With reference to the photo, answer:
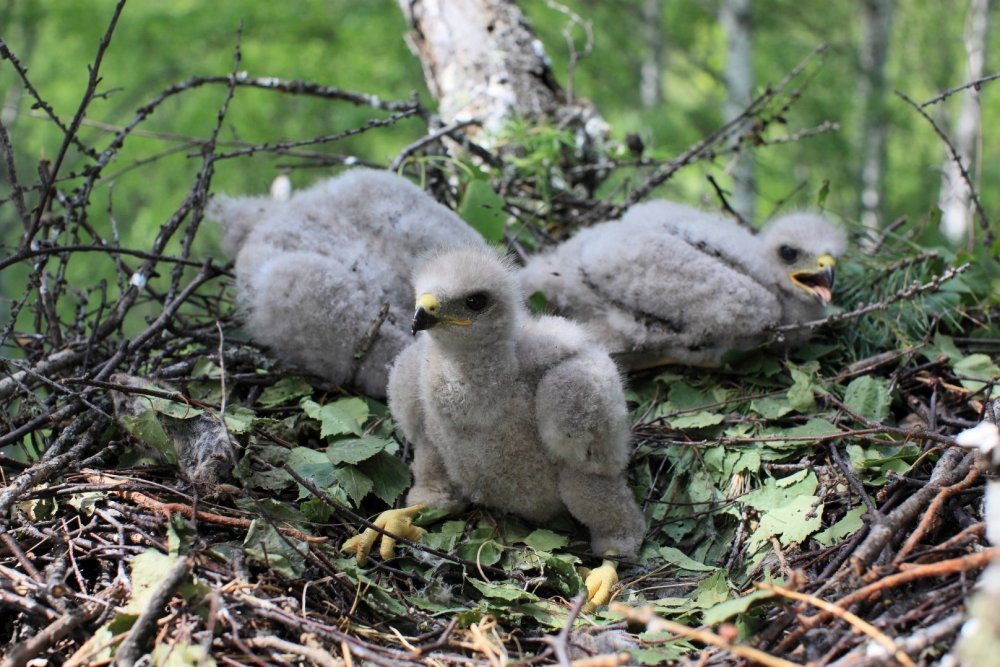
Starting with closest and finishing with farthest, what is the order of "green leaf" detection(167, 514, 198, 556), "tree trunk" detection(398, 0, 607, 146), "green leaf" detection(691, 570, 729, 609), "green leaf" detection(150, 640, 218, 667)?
"green leaf" detection(150, 640, 218, 667), "green leaf" detection(167, 514, 198, 556), "green leaf" detection(691, 570, 729, 609), "tree trunk" detection(398, 0, 607, 146)

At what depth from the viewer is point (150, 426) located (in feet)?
9.16

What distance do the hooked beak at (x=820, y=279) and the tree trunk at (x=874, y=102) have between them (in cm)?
749

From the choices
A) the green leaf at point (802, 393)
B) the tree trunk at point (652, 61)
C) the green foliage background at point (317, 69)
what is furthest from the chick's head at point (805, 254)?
the tree trunk at point (652, 61)

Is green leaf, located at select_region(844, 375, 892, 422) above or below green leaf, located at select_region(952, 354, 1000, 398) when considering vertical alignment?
below

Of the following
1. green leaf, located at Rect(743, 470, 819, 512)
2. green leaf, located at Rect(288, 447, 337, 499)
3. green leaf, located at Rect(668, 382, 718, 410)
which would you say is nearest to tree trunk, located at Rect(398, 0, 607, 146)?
green leaf, located at Rect(668, 382, 718, 410)

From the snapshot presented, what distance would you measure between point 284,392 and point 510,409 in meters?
1.13

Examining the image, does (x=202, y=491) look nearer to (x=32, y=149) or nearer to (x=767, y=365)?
(x=767, y=365)

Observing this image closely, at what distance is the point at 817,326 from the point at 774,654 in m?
1.90

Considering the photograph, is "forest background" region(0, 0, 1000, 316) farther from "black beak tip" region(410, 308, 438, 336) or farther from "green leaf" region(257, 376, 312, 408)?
"black beak tip" region(410, 308, 438, 336)

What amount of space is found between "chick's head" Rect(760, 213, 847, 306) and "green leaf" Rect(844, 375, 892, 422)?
0.45m

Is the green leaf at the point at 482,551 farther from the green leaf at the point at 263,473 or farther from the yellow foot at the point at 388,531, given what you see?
the green leaf at the point at 263,473

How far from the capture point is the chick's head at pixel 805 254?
3.75 m

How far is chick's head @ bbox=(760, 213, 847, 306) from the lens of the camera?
12.3 feet

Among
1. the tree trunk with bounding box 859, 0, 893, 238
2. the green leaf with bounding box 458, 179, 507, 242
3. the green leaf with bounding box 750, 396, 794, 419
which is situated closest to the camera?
→ the green leaf with bounding box 750, 396, 794, 419
